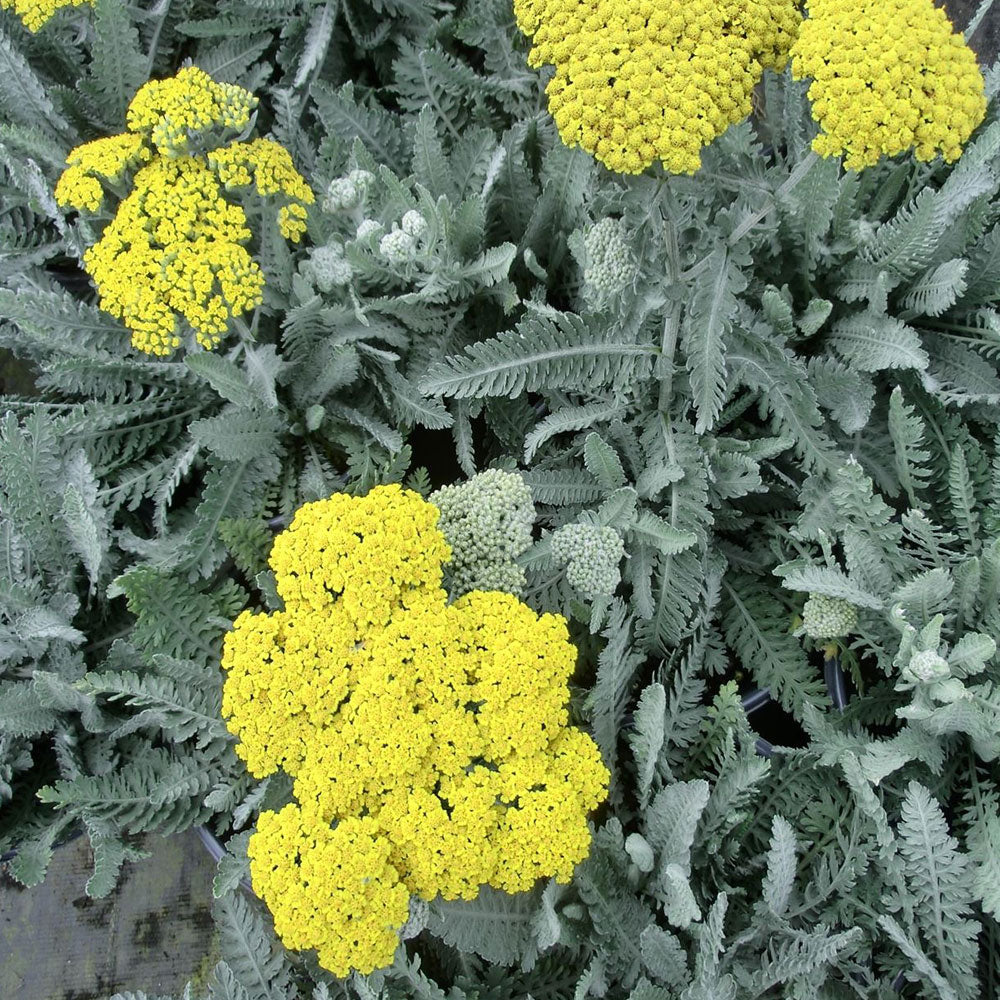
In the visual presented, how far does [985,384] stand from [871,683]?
0.64m

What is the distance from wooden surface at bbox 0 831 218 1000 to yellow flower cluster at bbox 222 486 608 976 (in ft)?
2.83

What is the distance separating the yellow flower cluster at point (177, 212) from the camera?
1.70 m

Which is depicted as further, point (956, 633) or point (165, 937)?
point (165, 937)

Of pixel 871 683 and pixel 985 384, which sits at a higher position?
pixel 985 384

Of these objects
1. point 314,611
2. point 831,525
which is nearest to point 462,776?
point 314,611

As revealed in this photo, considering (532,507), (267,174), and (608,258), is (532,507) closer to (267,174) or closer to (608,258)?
(608,258)

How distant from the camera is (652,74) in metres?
1.31

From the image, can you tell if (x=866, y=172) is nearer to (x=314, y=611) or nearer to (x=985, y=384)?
(x=985, y=384)

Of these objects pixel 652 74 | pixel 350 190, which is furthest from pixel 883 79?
pixel 350 190

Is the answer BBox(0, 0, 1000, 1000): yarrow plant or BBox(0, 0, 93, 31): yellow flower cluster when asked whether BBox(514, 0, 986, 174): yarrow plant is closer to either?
BBox(0, 0, 1000, 1000): yarrow plant

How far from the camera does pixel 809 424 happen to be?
175 cm

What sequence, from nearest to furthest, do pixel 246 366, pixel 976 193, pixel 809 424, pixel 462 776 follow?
pixel 462 776 < pixel 976 193 < pixel 809 424 < pixel 246 366

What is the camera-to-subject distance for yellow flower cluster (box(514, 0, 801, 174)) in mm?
1291

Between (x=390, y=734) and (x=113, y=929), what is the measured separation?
1196 mm
